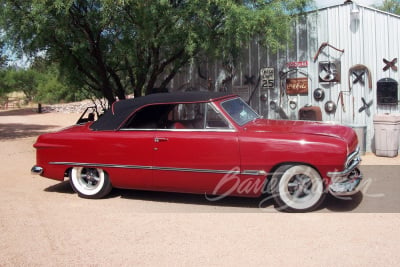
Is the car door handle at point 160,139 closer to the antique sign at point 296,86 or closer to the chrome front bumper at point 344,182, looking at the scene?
the chrome front bumper at point 344,182

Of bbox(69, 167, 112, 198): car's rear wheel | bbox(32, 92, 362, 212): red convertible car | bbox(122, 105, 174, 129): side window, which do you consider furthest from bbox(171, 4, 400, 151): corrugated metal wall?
bbox(69, 167, 112, 198): car's rear wheel

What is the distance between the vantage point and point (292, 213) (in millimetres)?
→ 5383

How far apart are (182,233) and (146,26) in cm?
556

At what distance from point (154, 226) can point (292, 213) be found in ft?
5.78

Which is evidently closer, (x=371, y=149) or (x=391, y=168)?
(x=391, y=168)

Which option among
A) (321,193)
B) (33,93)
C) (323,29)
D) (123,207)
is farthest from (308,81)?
(33,93)

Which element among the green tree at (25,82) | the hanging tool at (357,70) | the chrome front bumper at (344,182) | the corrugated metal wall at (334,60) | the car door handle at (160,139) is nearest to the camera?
the chrome front bumper at (344,182)

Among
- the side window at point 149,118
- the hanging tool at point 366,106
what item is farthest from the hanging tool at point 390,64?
the side window at point 149,118

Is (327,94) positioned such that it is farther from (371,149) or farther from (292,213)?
(292,213)

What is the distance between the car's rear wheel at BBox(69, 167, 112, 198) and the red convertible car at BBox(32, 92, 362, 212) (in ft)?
0.05

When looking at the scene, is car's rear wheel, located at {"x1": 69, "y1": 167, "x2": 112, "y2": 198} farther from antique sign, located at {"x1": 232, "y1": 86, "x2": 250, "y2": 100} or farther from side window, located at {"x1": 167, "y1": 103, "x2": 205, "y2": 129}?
antique sign, located at {"x1": 232, "y1": 86, "x2": 250, "y2": 100}

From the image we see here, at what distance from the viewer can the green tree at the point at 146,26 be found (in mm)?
8742

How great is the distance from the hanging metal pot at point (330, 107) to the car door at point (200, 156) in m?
5.20

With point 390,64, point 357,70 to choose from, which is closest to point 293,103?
point 357,70
